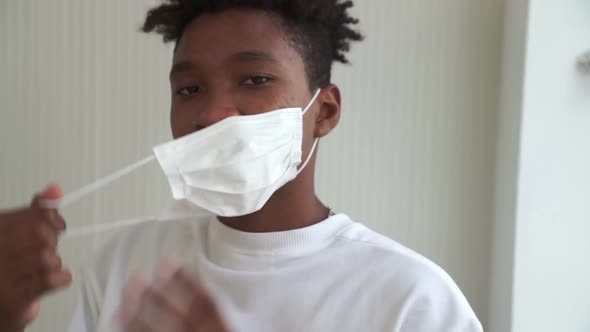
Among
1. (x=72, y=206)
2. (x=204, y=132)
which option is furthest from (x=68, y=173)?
(x=204, y=132)

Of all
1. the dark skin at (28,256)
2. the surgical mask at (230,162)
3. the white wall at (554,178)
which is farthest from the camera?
the white wall at (554,178)

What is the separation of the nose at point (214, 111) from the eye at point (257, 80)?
0.12ft

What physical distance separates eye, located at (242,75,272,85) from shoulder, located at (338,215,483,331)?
0.25m

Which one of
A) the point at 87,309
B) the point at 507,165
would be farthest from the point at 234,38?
the point at 507,165

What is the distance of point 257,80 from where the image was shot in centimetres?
66

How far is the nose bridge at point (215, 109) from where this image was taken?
24.7 inches

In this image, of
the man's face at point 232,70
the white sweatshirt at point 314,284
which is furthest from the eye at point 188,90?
the white sweatshirt at point 314,284

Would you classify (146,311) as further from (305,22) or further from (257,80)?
(305,22)

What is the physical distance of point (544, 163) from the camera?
940mm

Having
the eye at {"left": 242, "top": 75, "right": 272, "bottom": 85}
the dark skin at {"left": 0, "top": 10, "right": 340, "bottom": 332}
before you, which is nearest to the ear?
the dark skin at {"left": 0, "top": 10, "right": 340, "bottom": 332}

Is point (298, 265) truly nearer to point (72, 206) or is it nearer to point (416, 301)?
point (416, 301)

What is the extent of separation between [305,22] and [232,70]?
5.8 inches

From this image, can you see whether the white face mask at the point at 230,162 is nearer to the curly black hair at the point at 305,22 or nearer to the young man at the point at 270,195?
the young man at the point at 270,195

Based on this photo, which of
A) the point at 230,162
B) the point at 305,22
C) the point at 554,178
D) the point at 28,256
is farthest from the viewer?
the point at 554,178
